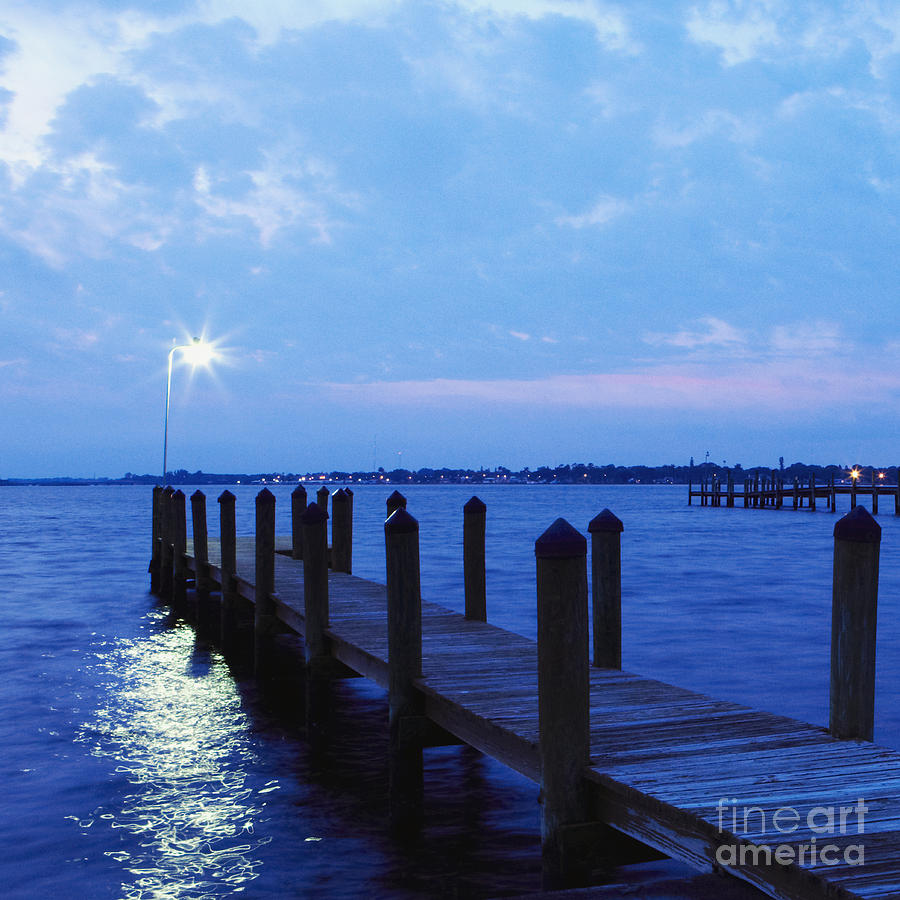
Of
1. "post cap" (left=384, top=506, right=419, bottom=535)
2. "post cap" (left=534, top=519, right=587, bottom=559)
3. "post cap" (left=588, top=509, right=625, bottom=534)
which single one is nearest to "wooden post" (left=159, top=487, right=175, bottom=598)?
"post cap" (left=384, top=506, right=419, bottom=535)

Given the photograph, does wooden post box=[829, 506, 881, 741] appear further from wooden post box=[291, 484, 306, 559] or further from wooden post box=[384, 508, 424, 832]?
wooden post box=[291, 484, 306, 559]

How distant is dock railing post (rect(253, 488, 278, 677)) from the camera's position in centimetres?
1168

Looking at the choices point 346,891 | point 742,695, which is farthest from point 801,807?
point 742,695

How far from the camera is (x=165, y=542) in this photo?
71.9 ft

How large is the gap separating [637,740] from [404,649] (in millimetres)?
2287

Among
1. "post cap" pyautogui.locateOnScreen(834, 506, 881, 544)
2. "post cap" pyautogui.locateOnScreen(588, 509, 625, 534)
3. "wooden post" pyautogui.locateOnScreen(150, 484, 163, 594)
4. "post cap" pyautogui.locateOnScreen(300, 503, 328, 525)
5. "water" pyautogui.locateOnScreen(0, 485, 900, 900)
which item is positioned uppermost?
"post cap" pyautogui.locateOnScreen(834, 506, 881, 544)

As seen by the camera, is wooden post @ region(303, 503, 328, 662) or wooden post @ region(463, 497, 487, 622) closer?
wooden post @ region(463, 497, 487, 622)

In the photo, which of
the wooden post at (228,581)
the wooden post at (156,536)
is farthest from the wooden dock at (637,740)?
the wooden post at (156,536)

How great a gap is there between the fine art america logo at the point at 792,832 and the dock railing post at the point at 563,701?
88 centimetres

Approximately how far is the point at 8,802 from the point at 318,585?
3577mm

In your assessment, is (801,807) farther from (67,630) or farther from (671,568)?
(671,568)

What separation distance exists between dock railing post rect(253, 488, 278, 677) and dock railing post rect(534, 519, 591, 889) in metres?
7.43

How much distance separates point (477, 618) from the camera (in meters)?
9.57

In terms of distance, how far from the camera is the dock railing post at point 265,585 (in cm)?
1168
